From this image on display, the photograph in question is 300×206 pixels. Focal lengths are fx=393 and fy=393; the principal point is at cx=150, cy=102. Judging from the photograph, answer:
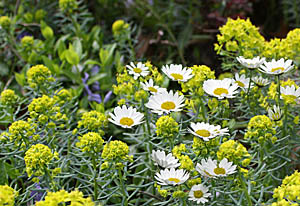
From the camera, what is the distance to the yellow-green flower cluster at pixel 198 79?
1260 millimetres

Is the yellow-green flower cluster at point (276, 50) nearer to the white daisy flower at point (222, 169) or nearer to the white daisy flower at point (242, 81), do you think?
the white daisy flower at point (242, 81)

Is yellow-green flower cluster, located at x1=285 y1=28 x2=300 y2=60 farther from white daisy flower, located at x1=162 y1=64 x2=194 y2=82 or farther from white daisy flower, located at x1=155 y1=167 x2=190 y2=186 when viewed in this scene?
white daisy flower, located at x1=155 y1=167 x2=190 y2=186

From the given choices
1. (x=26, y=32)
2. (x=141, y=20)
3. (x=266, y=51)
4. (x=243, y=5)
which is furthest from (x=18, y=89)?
(x=243, y=5)

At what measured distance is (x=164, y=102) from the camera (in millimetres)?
1244

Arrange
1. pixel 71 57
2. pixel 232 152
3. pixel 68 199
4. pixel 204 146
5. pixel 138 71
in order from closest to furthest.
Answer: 1. pixel 68 199
2. pixel 232 152
3. pixel 204 146
4. pixel 138 71
5. pixel 71 57

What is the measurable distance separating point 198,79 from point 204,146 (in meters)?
0.23

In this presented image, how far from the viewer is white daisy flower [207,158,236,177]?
1.04 metres

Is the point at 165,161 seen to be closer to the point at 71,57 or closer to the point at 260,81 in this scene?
the point at 260,81

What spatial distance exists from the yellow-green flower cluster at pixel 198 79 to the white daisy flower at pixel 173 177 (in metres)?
0.30

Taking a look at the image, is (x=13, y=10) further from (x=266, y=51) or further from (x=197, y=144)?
(x=197, y=144)

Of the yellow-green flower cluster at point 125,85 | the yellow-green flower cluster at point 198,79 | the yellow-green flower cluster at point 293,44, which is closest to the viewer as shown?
the yellow-green flower cluster at point 198,79

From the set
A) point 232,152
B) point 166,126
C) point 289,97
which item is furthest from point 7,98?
point 289,97

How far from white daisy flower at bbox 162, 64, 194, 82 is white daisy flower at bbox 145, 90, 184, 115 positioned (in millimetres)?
56

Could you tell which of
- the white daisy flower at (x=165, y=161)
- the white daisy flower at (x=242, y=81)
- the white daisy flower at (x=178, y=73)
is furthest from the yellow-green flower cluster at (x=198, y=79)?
the white daisy flower at (x=165, y=161)
